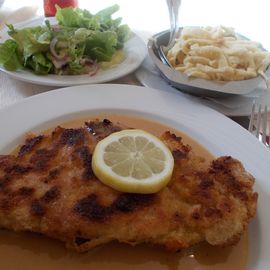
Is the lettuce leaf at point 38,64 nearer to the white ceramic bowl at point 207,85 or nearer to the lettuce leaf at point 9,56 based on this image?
the lettuce leaf at point 9,56

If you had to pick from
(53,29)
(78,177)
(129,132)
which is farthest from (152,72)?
(78,177)

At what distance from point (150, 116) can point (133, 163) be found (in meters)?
0.67

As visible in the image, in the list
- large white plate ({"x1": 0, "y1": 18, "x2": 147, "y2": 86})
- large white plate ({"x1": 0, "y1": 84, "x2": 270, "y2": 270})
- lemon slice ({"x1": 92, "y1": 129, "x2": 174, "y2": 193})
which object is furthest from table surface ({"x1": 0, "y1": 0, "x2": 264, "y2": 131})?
lemon slice ({"x1": 92, "y1": 129, "x2": 174, "y2": 193})

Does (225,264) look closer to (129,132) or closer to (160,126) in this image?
(129,132)

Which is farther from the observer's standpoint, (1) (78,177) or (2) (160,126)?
(2) (160,126)

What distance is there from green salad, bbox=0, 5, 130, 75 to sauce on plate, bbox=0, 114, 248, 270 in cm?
123

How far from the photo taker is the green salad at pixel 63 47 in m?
2.35

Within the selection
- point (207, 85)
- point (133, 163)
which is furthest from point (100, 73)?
point (133, 163)

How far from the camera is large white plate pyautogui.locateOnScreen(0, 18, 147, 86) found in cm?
223

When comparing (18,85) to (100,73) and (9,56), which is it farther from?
(100,73)

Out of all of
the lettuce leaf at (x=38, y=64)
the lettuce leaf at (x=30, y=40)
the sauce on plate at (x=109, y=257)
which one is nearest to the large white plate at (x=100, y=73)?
the lettuce leaf at (x=38, y=64)

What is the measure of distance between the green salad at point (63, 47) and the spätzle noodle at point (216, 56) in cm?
49

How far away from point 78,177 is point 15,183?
259 millimetres

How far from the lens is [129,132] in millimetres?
1601
